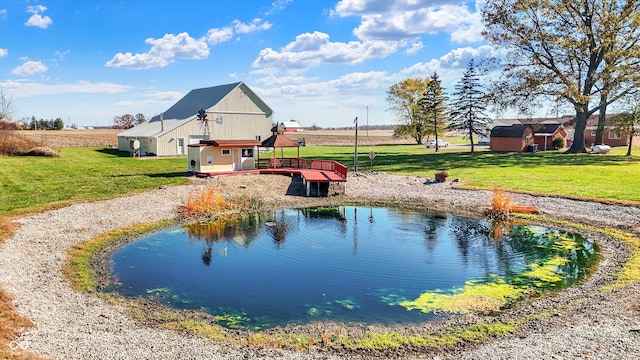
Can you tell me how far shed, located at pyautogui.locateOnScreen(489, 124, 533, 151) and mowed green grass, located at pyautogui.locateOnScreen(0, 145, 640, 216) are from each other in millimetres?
9317

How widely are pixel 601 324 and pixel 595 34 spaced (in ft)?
133

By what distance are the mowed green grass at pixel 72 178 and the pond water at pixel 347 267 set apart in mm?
7310

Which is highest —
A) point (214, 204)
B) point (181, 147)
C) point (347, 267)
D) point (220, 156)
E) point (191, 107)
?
point (191, 107)

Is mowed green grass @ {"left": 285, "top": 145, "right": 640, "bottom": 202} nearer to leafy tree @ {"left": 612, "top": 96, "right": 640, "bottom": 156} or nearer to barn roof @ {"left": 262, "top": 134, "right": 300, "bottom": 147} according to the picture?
leafy tree @ {"left": 612, "top": 96, "right": 640, "bottom": 156}

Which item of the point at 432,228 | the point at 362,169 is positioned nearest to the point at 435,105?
the point at 362,169

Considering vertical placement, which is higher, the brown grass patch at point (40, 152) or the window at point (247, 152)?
the brown grass patch at point (40, 152)

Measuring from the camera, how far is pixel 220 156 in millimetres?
32188

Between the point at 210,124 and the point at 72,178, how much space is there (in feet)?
62.1

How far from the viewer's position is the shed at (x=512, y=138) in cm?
5406

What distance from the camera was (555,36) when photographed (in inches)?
1703

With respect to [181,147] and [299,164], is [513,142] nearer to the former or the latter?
[299,164]

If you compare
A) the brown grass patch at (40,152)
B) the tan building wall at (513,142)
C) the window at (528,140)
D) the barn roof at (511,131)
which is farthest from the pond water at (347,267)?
the window at (528,140)

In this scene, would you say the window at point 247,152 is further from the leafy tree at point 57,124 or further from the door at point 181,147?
the leafy tree at point 57,124

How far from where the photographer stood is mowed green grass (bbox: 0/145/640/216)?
970 inches
